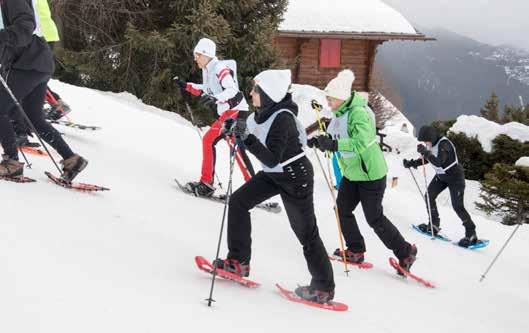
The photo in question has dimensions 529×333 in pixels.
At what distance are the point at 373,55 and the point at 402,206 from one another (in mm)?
17086

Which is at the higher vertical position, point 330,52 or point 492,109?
point 330,52

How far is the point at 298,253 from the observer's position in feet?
19.9

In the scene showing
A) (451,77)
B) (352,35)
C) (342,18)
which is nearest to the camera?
(352,35)

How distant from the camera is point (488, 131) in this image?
16062mm

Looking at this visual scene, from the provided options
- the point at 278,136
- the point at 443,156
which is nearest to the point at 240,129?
the point at 278,136

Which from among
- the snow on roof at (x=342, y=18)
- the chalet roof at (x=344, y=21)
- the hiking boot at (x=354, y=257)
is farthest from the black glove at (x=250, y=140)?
the snow on roof at (x=342, y=18)

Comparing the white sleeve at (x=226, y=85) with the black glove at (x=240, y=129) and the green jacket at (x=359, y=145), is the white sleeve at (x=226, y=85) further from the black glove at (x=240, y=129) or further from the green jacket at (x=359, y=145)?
the black glove at (x=240, y=129)

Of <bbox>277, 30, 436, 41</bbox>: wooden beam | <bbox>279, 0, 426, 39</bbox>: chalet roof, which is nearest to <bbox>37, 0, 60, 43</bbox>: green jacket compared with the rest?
<bbox>279, 0, 426, 39</bbox>: chalet roof

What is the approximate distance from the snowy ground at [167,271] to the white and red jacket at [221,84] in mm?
1253

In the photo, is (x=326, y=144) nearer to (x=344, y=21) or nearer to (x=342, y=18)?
(x=344, y=21)

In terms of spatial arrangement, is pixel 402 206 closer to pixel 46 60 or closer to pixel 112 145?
pixel 112 145

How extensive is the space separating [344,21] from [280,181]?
2194cm

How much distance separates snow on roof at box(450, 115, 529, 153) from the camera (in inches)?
618

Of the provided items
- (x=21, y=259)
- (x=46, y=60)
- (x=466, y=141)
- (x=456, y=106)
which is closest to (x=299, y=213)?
(x=21, y=259)
